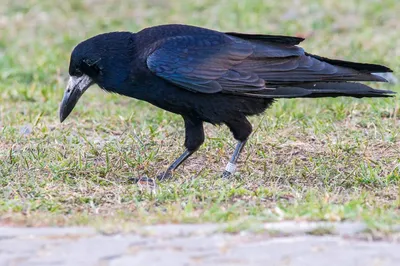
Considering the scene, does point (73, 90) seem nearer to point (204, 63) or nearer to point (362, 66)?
point (204, 63)

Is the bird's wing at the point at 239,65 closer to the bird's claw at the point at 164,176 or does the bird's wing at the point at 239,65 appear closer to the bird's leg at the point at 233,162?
the bird's leg at the point at 233,162

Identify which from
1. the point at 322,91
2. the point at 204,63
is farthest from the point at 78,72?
the point at 322,91

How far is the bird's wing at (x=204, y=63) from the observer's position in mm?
6020

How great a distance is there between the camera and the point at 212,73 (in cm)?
611

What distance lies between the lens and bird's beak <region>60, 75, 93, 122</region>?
6.48m

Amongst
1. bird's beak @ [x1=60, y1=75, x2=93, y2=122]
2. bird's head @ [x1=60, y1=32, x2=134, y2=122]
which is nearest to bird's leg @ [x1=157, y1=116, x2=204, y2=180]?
bird's head @ [x1=60, y1=32, x2=134, y2=122]

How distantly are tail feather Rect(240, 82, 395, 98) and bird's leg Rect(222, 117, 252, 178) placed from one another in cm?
26

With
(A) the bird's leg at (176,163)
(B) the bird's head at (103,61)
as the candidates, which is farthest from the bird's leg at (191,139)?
(B) the bird's head at (103,61)

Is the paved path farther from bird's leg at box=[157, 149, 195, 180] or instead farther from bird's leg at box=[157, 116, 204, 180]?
bird's leg at box=[157, 116, 204, 180]

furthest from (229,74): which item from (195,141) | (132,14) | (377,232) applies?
(132,14)

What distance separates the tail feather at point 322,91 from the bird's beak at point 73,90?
1.23m

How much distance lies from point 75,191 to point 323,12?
20.7 feet

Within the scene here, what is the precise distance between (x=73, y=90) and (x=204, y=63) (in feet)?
3.54

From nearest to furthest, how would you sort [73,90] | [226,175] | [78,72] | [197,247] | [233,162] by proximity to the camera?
[197,247] → [226,175] → [233,162] → [78,72] → [73,90]
